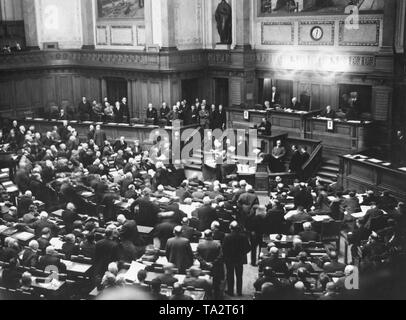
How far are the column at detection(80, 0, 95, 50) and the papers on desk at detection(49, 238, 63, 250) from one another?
17.0m

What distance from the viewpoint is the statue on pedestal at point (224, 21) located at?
80.2 feet

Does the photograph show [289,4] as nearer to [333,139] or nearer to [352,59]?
[352,59]

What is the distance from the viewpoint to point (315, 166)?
18.7 metres

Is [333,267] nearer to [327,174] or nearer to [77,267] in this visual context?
[77,267]

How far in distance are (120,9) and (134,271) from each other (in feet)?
59.9

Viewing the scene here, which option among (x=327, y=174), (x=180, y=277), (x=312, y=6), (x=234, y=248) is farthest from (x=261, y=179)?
(x=180, y=277)

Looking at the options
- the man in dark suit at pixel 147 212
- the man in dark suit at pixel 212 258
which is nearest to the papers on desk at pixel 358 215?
the man in dark suit at pixel 212 258

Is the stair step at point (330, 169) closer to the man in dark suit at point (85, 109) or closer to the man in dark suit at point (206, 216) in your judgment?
the man in dark suit at point (206, 216)

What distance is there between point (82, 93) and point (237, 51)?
331 inches

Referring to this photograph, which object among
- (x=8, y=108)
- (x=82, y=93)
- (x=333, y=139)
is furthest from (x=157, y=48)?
(x=333, y=139)

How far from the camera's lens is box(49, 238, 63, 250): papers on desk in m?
11.2

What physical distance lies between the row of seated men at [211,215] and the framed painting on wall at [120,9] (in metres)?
10.9

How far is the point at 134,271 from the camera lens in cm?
998

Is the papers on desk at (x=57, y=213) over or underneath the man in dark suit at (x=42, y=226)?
underneath
